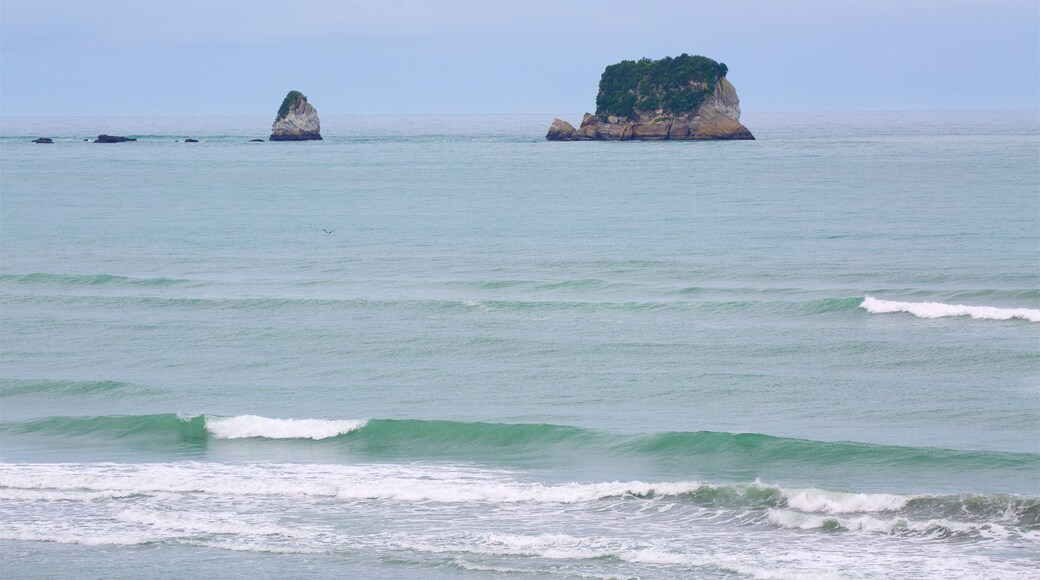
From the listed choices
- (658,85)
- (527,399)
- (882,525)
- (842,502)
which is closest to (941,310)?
(527,399)

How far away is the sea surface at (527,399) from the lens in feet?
47.4

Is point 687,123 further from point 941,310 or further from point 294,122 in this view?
point 941,310

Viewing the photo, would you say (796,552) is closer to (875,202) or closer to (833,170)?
(875,202)

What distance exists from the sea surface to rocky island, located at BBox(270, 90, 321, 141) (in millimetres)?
96194

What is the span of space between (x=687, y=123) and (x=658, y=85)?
5221mm

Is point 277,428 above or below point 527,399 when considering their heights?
below

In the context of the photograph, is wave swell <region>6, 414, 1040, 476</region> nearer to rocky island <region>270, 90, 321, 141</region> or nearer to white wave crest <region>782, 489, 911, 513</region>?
white wave crest <region>782, 489, 911, 513</region>

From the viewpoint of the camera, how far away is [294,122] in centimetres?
14788

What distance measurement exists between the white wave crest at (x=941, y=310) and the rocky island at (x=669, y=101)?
97.7 m

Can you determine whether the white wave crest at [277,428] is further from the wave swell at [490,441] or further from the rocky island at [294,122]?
the rocky island at [294,122]

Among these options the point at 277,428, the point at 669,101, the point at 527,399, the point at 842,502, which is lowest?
the point at 277,428

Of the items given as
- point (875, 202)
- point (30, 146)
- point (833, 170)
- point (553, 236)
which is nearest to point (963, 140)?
point (833, 170)

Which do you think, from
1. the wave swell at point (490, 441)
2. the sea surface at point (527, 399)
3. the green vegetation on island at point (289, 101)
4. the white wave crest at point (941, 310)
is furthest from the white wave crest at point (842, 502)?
the green vegetation on island at point (289, 101)

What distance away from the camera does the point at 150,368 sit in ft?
82.6
